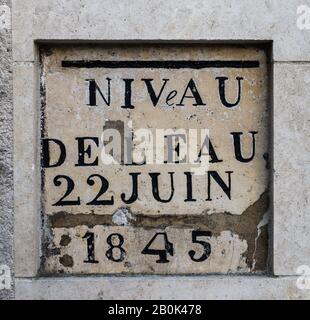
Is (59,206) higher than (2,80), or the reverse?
(2,80)

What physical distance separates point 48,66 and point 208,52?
1.02 meters

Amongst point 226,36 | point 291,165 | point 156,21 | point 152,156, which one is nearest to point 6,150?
point 152,156

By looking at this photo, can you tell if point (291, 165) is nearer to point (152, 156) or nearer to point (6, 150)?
point (152, 156)

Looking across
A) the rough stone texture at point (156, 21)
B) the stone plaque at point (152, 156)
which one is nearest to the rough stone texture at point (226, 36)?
the rough stone texture at point (156, 21)

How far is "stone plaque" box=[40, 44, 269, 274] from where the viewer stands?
4688 millimetres

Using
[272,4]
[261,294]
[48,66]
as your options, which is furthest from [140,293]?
[272,4]

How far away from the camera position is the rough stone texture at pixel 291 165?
4.54 m

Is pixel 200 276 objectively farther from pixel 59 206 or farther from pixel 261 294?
pixel 59 206

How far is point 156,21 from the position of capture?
4.54 meters

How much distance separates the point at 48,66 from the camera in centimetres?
470

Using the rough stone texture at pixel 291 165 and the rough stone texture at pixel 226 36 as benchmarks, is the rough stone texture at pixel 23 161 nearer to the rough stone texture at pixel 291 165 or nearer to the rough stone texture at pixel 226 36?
the rough stone texture at pixel 226 36

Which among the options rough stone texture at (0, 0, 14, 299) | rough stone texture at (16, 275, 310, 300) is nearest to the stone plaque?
rough stone texture at (16, 275, 310, 300)

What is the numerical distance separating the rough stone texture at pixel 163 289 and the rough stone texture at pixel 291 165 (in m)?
0.14

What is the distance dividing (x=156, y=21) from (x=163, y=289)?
5.45 feet
